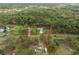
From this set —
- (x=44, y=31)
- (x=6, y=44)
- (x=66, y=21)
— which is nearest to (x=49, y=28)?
(x=44, y=31)

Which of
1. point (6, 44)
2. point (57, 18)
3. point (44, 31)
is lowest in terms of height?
point (6, 44)

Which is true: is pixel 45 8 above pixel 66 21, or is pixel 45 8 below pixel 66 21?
above

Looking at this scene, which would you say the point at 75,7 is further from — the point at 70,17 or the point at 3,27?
the point at 3,27
